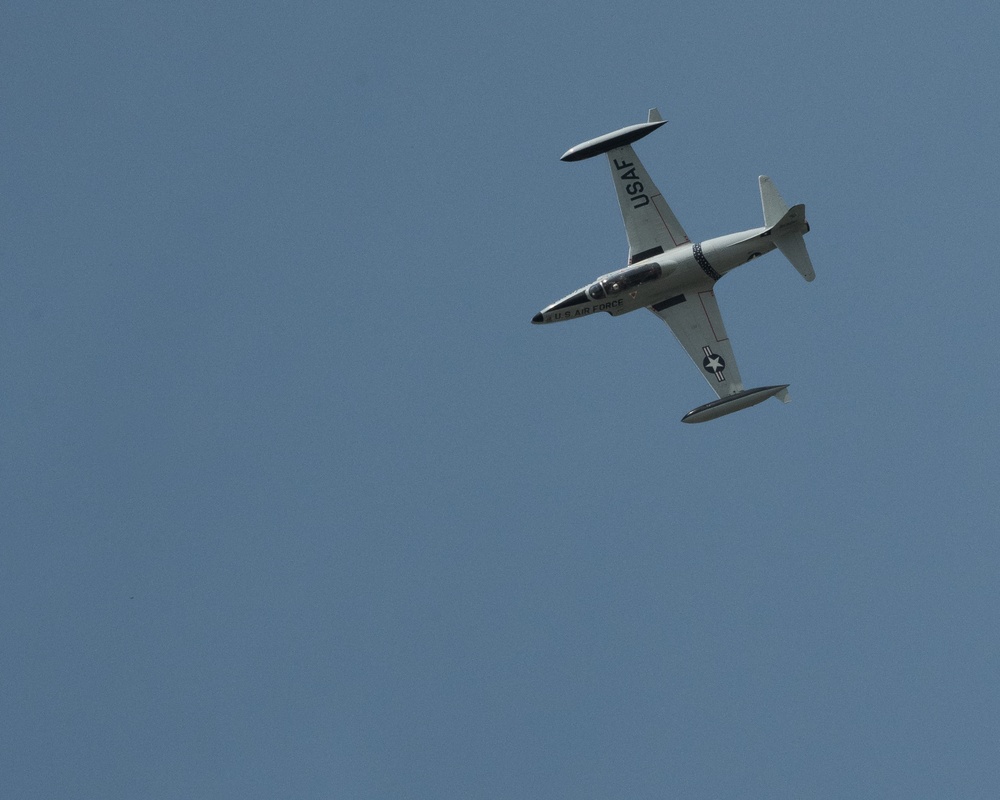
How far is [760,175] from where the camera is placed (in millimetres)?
56281

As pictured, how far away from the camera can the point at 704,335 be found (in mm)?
59281

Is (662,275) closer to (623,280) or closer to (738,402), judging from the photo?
(623,280)

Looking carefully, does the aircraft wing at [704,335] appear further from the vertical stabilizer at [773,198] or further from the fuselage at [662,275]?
the vertical stabilizer at [773,198]

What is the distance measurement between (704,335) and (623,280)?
14.9 ft

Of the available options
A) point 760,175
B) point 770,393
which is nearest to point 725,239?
point 760,175

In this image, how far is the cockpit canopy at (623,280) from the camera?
57844mm

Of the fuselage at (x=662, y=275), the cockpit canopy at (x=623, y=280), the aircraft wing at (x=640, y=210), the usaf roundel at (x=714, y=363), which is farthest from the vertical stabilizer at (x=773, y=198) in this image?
the usaf roundel at (x=714, y=363)

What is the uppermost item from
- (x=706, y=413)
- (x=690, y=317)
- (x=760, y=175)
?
(x=760, y=175)

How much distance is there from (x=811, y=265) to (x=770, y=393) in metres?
5.70

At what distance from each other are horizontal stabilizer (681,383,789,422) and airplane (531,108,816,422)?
43 mm

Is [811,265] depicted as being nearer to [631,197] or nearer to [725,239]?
[725,239]

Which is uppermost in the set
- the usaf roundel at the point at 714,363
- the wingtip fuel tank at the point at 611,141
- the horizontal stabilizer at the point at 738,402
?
the wingtip fuel tank at the point at 611,141

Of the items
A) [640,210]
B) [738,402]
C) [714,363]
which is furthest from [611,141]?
[738,402]

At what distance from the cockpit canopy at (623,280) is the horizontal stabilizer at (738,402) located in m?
6.10
